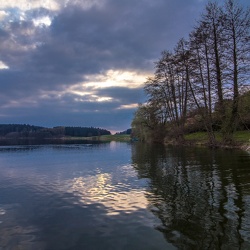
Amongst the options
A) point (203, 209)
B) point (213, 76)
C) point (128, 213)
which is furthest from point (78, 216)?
point (213, 76)

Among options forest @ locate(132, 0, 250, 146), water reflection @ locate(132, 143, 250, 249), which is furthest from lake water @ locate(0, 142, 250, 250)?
Result: forest @ locate(132, 0, 250, 146)

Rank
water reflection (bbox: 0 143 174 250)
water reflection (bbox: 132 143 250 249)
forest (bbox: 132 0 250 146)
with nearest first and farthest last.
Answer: water reflection (bbox: 132 143 250 249) → water reflection (bbox: 0 143 174 250) → forest (bbox: 132 0 250 146)

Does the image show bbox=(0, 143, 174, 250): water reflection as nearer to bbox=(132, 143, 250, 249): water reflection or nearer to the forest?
bbox=(132, 143, 250, 249): water reflection

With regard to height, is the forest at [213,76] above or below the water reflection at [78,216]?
above

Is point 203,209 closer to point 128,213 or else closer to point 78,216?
point 128,213

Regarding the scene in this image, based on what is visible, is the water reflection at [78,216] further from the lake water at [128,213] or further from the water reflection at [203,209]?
the water reflection at [203,209]

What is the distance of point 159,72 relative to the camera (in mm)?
63469

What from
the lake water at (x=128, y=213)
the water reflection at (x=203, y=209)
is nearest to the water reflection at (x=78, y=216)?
the lake water at (x=128, y=213)

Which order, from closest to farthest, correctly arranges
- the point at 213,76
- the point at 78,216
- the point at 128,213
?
the point at 78,216
the point at 128,213
the point at 213,76

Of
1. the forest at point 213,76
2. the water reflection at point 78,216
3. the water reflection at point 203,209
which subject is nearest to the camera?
the water reflection at point 203,209

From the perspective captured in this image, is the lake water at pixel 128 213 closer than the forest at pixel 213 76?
Yes

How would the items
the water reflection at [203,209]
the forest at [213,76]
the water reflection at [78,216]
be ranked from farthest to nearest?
the forest at [213,76] < the water reflection at [78,216] < the water reflection at [203,209]

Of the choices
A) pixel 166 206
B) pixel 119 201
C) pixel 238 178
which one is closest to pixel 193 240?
pixel 166 206

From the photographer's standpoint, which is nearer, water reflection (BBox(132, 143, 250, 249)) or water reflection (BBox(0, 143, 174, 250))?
water reflection (BBox(132, 143, 250, 249))
